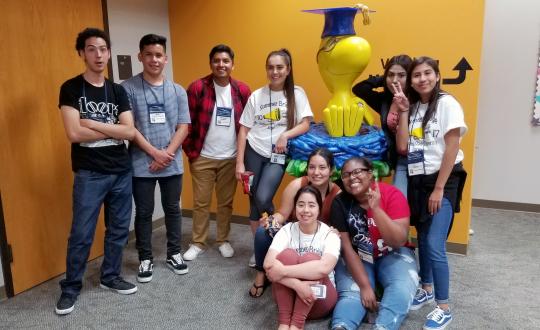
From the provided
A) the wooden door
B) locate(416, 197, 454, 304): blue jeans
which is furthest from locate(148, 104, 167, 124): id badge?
locate(416, 197, 454, 304): blue jeans

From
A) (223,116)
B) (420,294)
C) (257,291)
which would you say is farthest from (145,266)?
(420,294)

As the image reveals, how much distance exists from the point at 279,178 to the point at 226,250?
713 mm

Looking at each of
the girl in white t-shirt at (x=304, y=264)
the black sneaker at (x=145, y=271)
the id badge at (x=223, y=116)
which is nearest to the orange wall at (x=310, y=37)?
the id badge at (x=223, y=116)

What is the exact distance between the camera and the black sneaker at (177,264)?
2.63 m

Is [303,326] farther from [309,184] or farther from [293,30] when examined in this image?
[293,30]

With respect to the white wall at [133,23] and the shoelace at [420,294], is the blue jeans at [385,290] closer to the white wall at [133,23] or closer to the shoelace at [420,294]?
the shoelace at [420,294]

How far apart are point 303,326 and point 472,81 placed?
1796 mm

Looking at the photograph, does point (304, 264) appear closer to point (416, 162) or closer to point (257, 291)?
point (257, 291)

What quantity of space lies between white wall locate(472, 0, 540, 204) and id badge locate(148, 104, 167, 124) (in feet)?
8.92

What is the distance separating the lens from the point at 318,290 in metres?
1.92

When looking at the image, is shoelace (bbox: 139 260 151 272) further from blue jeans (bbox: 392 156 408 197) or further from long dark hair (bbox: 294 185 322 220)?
blue jeans (bbox: 392 156 408 197)

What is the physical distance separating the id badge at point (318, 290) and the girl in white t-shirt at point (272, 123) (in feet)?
2.31

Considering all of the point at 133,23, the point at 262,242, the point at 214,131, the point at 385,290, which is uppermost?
the point at 133,23

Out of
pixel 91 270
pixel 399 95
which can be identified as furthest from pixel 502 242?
pixel 91 270
